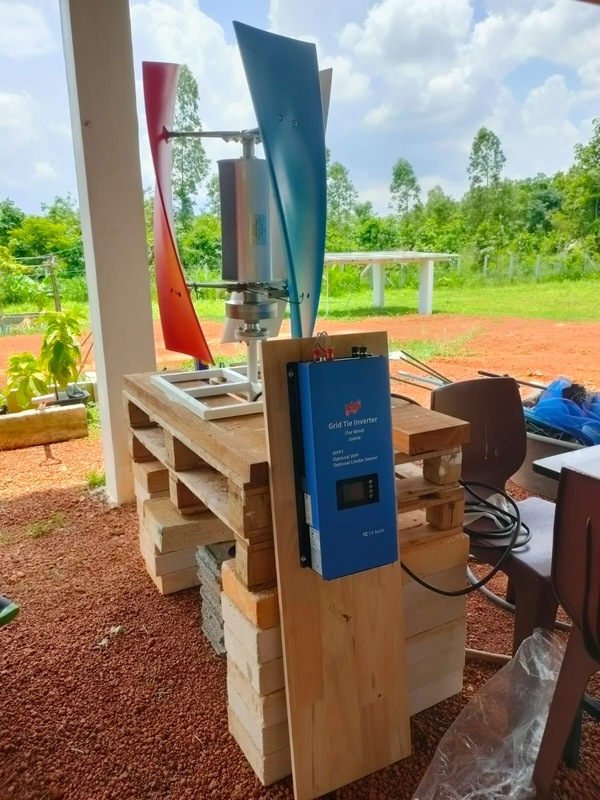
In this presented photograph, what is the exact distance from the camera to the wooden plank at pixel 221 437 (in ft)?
3.87

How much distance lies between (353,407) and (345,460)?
11 cm

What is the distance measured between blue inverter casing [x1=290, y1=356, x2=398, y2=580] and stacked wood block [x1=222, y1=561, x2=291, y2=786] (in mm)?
185

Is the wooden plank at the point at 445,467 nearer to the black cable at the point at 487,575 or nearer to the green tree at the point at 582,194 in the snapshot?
the black cable at the point at 487,575

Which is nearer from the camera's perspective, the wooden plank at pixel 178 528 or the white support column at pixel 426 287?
the wooden plank at pixel 178 528

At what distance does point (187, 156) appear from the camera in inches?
73.7

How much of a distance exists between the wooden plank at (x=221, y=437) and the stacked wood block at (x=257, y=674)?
0.86 feet

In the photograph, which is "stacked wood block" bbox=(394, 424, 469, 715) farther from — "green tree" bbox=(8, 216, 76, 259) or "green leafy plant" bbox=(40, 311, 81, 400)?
"green tree" bbox=(8, 216, 76, 259)

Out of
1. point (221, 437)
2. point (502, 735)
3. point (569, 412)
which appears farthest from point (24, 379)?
point (502, 735)

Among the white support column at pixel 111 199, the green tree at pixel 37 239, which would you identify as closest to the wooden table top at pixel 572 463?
the white support column at pixel 111 199

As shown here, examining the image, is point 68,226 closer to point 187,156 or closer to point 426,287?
point 187,156

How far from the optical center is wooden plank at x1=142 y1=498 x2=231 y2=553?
6.34ft

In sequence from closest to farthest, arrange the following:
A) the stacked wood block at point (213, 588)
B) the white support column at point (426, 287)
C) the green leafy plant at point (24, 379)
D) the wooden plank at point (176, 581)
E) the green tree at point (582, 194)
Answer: the stacked wood block at point (213, 588) → the wooden plank at point (176, 581) → the green leafy plant at point (24, 379) → the white support column at point (426, 287) → the green tree at point (582, 194)

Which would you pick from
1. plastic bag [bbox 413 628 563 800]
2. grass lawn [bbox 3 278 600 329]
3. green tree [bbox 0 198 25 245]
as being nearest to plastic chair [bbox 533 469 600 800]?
plastic bag [bbox 413 628 563 800]

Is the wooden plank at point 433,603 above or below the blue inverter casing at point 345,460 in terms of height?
below
